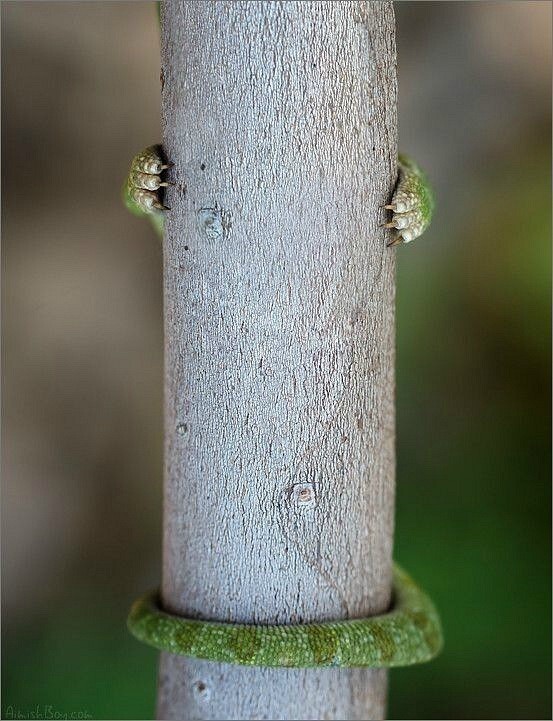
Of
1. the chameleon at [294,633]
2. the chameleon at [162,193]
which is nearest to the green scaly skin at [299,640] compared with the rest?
the chameleon at [294,633]

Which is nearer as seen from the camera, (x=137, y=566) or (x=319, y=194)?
(x=319, y=194)

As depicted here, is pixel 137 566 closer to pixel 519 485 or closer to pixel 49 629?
pixel 49 629

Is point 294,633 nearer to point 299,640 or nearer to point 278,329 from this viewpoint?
point 299,640

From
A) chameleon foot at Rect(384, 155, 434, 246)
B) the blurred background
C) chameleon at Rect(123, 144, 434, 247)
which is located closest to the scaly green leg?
chameleon at Rect(123, 144, 434, 247)

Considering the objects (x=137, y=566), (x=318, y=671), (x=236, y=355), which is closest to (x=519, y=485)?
(x=137, y=566)

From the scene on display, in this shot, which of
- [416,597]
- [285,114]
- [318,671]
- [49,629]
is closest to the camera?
[285,114]

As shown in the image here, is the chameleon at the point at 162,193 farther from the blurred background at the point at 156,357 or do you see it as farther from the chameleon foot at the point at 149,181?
the blurred background at the point at 156,357
